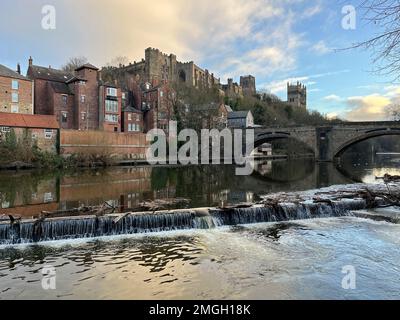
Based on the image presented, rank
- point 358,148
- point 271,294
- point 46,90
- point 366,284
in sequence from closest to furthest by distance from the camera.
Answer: point 271,294 < point 366,284 < point 46,90 < point 358,148

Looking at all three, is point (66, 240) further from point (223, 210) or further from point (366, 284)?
point (366, 284)

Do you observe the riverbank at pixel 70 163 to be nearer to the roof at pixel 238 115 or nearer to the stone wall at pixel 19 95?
the stone wall at pixel 19 95

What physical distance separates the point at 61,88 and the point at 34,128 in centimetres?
1343

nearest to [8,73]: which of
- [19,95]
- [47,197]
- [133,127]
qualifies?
[19,95]

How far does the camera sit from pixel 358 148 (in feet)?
303

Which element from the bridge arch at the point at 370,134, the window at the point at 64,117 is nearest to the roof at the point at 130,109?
the window at the point at 64,117

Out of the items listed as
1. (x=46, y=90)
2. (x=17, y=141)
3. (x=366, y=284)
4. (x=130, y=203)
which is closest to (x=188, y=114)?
(x=46, y=90)

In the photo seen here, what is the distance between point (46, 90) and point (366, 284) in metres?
51.7

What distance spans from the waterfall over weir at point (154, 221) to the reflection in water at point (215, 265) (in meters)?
0.75

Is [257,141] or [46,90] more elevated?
[46,90]

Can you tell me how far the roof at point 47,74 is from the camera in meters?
48.8
